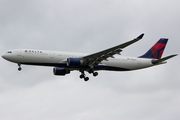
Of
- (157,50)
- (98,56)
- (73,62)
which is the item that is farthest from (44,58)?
(157,50)

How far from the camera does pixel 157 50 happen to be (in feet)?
162

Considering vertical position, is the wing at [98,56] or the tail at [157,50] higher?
the tail at [157,50]

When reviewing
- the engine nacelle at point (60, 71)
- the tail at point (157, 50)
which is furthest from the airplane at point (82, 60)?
the tail at point (157, 50)

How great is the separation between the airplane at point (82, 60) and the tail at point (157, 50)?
158 cm

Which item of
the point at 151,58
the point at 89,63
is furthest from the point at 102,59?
the point at 151,58

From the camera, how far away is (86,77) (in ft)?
146

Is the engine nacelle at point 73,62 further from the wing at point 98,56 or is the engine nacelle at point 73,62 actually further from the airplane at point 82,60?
the wing at point 98,56

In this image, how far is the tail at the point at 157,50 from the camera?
48.5 m

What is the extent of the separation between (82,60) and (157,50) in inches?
618

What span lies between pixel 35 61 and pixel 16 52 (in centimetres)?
289

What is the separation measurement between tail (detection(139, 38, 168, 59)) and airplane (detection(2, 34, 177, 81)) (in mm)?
1577

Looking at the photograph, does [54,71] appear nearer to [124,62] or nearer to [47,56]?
[47,56]

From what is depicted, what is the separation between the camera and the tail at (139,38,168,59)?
48.5m

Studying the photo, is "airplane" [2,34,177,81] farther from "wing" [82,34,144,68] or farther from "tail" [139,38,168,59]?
"tail" [139,38,168,59]
